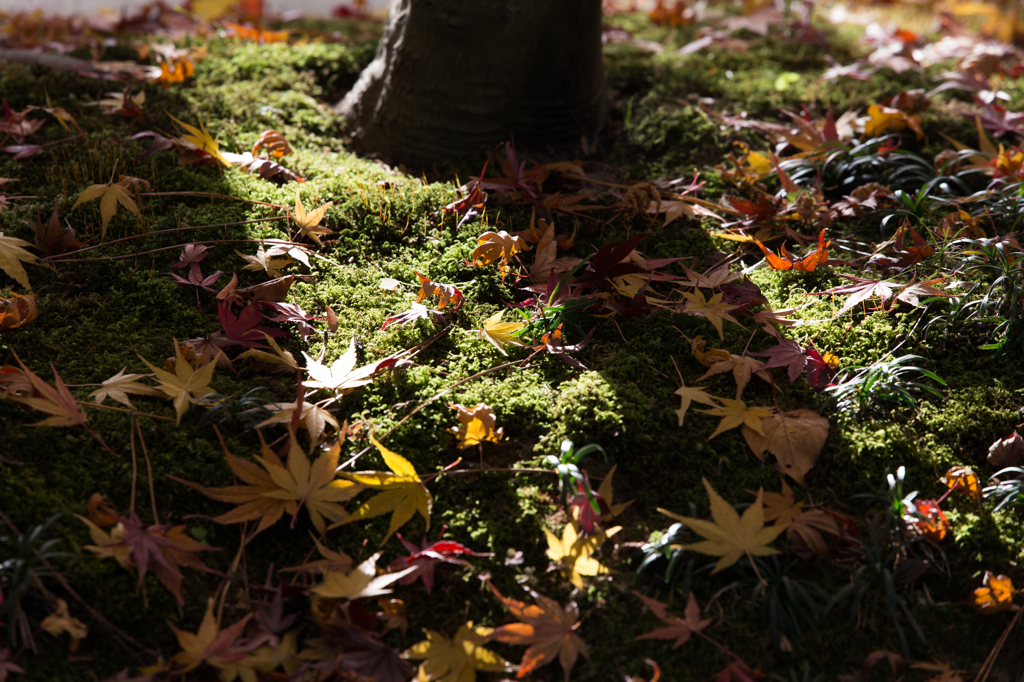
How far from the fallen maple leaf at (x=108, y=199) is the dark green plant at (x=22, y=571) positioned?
103 centimetres

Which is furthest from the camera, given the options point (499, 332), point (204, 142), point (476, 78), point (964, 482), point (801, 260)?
point (476, 78)

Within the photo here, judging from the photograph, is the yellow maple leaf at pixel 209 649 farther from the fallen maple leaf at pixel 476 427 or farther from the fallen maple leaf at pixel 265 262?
the fallen maple leaf at pixel 265 262

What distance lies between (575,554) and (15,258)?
170 cm

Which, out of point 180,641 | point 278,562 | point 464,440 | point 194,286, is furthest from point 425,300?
point 180,641

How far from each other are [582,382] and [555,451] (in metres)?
0.21

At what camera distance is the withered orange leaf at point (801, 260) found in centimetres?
205

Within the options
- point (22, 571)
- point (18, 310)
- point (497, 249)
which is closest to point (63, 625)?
point (22, 571)

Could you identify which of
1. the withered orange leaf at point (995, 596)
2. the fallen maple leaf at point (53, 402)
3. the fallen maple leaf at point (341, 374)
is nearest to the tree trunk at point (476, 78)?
the fallen maple leaf at point (341, 374)

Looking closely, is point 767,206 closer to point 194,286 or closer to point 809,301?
point 809,301

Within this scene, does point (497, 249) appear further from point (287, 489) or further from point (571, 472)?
point (287, 489)

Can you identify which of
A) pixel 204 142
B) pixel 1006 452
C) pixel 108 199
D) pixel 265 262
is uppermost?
pixel 204 142

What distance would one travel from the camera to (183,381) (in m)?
1.61

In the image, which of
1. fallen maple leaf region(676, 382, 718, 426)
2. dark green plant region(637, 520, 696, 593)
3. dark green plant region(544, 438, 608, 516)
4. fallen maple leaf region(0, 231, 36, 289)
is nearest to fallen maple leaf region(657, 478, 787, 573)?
dark green plant region(637, 520, 696, 593)

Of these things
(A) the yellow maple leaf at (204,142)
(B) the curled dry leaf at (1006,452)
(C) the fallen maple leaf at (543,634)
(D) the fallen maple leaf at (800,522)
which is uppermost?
(A) the yellow maple leaf at (204,142)
